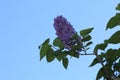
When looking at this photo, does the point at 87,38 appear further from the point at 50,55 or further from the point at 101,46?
the point at 50,55

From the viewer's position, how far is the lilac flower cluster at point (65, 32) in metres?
3.31

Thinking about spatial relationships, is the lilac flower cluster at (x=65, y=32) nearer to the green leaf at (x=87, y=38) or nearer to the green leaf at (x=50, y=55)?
the green leaf at (x=87, y=38)

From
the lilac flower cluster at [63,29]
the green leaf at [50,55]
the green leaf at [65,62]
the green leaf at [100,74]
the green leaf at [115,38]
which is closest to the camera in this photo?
the green leaf at [115,38]

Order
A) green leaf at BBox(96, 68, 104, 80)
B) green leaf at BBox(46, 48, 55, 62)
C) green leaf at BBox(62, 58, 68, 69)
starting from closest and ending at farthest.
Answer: green leaf at BBox(96, 68, 104, 80) < green leaf at BBox(46, 48, 55, 62) < green leaf at BBox(62, 58, 68, 69)

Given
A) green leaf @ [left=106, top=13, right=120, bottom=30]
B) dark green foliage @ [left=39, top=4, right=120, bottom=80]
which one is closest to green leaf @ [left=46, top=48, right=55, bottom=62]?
dark green foliage @ [left=39, top=4, right=120, bottom=80]

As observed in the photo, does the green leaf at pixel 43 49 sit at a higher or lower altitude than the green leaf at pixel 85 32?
lower

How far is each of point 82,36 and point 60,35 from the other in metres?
0.30

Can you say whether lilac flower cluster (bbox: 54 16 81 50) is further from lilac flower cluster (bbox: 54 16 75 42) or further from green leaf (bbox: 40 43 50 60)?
green leaf (bbox: 40 43 50 60)

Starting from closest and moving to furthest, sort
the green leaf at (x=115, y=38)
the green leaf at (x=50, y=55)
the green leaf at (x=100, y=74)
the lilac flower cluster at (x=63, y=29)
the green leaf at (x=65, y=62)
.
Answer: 1. the green leaf at (x=115, y=38)
2. the lilac flower cluster at (x=63, y=29)
3. the green leaf at (x=100, y=74)
4. the green leaf at (x=50, y=55)
5. the green leaf at (x=65, y=62)

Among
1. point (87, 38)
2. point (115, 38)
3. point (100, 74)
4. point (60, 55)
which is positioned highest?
point (87, 38)

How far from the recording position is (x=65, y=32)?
330cm

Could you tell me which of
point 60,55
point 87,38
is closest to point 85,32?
point 87,38

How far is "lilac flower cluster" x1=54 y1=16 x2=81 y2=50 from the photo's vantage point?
3.31 meters

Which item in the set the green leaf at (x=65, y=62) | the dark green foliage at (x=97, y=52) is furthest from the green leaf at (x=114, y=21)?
the green leaf at (x=65, y=62)
